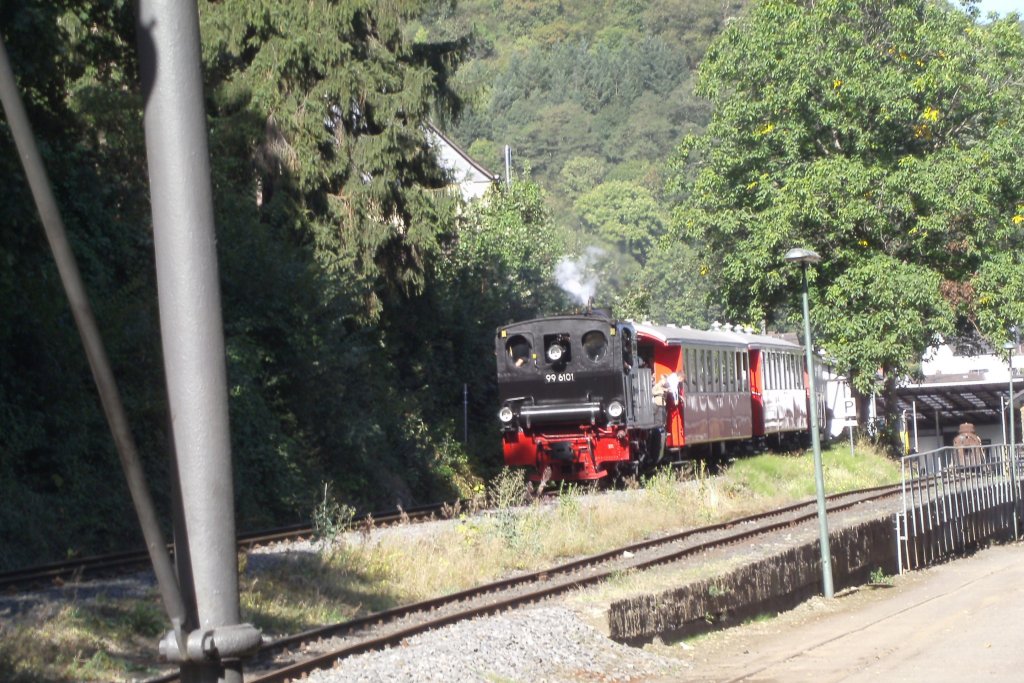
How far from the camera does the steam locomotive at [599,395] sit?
23438 millimetres

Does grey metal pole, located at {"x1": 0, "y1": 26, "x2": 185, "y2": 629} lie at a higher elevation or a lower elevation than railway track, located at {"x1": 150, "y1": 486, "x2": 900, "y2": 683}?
higher

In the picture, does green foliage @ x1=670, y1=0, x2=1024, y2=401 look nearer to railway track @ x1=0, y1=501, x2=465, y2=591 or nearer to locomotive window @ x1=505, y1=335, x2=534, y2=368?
locomotive window @ x1=505, y1=335, x2=534, y2=368

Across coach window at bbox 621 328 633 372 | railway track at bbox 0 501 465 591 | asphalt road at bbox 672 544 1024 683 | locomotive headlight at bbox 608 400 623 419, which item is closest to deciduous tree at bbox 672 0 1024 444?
coach window at bbox 621 328 633 372

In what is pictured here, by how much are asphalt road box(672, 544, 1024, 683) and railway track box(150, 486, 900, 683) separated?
70.6 inches

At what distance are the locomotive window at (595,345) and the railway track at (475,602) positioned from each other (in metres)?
4.29

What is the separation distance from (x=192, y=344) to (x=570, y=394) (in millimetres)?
21405

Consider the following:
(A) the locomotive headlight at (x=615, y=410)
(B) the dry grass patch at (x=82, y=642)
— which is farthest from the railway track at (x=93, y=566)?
(A) the locomotive headlight at (x=615, y=410)

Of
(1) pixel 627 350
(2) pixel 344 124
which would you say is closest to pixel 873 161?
(1) pixel 627 350

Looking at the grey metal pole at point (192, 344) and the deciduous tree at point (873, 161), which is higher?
the deciduous tree at point (873, 161)

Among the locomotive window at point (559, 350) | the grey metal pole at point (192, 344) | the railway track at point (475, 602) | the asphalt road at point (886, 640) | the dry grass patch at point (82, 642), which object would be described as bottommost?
the asphalt road at point (886, 640)

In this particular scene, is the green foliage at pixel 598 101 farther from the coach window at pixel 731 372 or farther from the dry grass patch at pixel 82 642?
the dry grass patch at pixel 82 642

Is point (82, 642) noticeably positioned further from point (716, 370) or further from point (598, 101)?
point (598, 101)

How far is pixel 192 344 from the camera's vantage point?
2645 millimetres

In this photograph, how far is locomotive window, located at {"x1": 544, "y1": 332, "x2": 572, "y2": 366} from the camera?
78.9 ft
